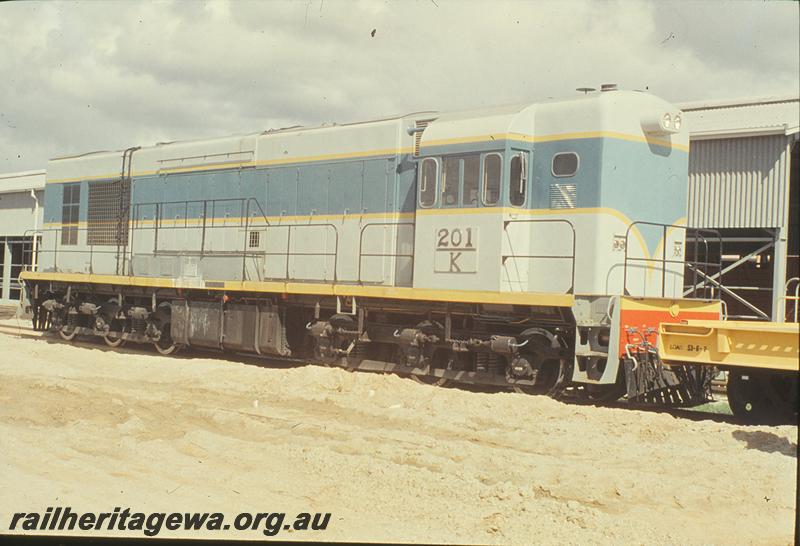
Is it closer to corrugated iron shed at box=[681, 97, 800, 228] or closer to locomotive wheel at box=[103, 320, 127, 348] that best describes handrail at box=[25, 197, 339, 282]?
locomotive wheel at box=[103, 320, 127, 348]

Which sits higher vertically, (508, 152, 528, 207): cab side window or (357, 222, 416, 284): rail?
(508, 152, 528, 207): cab side window

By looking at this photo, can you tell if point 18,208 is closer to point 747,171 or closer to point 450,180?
point 450,180

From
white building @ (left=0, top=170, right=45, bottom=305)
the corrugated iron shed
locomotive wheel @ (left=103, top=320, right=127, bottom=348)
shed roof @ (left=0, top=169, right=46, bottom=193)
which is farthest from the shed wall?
shed roof @ (left=0, top=169, right=46, bottom=193)

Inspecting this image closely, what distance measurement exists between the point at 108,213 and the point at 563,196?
36.5ft

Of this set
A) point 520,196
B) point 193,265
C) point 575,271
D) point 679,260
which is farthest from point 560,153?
point 193,265

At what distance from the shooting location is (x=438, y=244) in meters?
12.0

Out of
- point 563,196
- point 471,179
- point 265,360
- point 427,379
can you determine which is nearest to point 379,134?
point 471,179

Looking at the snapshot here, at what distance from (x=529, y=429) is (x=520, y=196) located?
366 centimetres

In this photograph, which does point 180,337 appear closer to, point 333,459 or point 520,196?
point 520,196

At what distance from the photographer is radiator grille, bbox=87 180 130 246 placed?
59.3ft

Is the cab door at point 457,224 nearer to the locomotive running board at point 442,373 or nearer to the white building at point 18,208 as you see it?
the locomotive running board at point 442,373

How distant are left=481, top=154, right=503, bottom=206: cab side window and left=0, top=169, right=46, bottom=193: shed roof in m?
22.9

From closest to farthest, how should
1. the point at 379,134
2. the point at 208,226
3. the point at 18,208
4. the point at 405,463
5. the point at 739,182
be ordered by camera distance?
the point at 405,463, the point at 379,134, the point at 208,226, the point at 739,182, the point at 18,208

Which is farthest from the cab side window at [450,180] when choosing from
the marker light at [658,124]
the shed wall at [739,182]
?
the shed wall at [739,182]
